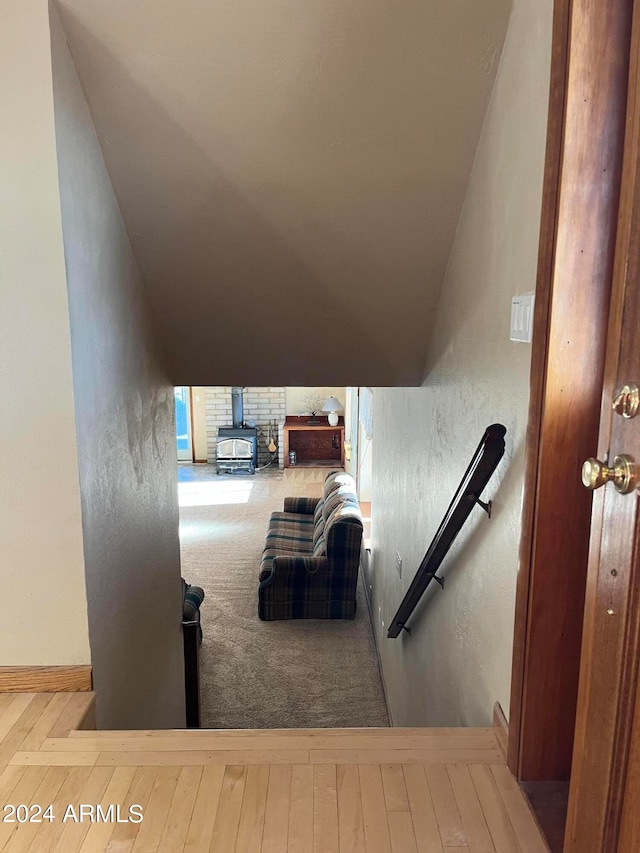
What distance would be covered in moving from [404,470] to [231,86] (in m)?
2.20

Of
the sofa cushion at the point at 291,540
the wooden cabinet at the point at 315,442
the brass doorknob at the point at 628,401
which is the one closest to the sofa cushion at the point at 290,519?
the sofa cushion at the point at 291,540

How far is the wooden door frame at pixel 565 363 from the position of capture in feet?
3.75

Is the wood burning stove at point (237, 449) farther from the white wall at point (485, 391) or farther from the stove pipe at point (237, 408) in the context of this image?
the white wall at point (485, 391)

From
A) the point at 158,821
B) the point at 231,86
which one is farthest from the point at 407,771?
the point at 231,86

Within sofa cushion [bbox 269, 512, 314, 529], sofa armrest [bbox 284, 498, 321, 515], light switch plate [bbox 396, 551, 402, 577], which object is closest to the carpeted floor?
sofa cushion [bbox 269, 512, 314, 529]

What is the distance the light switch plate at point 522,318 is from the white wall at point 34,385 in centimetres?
107

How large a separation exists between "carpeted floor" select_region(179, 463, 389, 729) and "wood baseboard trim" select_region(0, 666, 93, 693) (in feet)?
8.02

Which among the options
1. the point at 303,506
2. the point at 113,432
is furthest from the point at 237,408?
the point at 113,432

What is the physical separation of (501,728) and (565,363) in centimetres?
86

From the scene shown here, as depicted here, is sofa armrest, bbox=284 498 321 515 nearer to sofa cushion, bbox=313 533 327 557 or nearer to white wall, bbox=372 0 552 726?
sofa cushion, bbox=313 533 327 557

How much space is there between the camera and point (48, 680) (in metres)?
1.78

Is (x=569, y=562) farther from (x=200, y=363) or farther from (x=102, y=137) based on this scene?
(x=200, y=363)

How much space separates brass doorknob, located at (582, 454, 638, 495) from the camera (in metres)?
0.88

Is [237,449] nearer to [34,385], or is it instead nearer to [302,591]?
[302,591]
